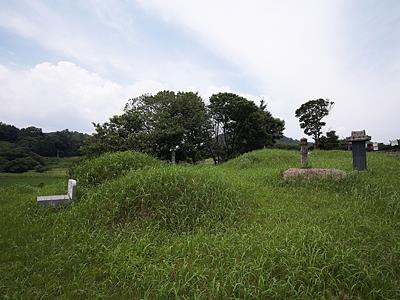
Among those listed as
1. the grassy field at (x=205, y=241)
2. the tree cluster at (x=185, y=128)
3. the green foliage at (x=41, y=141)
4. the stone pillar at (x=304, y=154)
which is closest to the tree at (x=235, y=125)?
the tree cluster at (x=185, y=128)

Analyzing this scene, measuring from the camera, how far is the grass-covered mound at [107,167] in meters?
9.39

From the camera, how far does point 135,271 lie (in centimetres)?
410

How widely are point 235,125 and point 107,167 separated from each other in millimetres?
23274

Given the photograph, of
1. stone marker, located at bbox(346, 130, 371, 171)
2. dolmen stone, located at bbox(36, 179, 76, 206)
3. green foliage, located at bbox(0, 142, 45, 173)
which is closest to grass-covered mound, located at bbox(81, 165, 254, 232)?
dolmen stone, located at bbox(36, 179, 76, 206)

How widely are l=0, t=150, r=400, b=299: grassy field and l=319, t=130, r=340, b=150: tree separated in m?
27.3

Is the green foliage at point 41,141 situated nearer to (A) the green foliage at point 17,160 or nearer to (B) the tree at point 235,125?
(A) the green foliage at point 17,160

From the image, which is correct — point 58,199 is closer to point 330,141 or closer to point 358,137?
point 358,137

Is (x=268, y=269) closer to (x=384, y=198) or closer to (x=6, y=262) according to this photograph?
(x=6, y=262)

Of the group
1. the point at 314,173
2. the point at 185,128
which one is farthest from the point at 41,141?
the point at 314,173

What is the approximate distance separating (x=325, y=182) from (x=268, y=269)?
5.02m

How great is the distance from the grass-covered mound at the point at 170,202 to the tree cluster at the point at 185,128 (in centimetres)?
1564

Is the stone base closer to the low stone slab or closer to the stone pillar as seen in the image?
the low stone slab

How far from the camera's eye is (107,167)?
9805 mm

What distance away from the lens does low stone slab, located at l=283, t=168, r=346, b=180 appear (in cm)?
852
